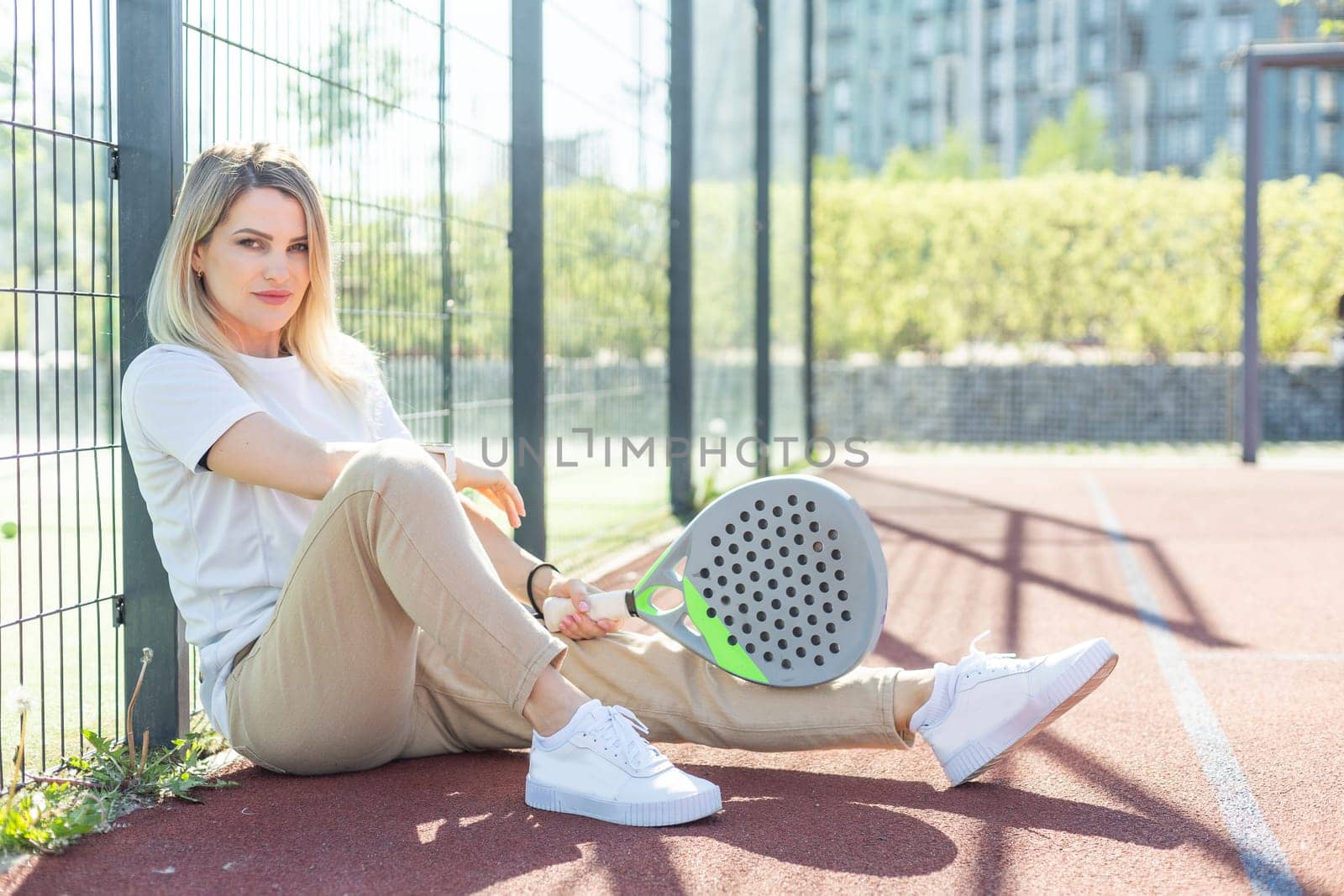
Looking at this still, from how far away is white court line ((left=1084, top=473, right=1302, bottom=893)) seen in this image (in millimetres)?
1958

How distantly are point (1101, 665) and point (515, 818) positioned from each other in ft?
3.22

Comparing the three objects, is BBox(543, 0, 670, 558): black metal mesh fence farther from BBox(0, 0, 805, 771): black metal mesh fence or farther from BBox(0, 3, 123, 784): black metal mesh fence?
BBox(0, 3, 123, 784): black metal mesh fence

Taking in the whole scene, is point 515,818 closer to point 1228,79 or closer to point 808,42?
point 808,42

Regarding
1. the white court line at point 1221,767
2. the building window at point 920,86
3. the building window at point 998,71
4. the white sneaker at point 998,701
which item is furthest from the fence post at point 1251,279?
the building window at point 920,86

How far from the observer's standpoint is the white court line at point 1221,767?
1.96 meters

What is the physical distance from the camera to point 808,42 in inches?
361

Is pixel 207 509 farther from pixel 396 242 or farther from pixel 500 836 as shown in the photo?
pixel 396 242

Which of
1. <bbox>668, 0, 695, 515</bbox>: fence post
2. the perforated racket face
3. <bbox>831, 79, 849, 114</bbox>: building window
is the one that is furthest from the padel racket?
<bbox>831, 79, 849, 114</bbox>: building window

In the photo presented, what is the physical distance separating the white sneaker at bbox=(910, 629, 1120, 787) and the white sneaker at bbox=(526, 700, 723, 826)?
1.34 feet

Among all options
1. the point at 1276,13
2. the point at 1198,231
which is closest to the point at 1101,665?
the point at 1198,231

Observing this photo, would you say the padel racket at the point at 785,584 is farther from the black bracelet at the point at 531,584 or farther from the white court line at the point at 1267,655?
the white court line at the point at 1267,655

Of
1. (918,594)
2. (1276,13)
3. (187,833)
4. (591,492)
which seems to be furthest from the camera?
(1276,13)

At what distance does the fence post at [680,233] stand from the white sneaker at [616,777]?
4.04 meters

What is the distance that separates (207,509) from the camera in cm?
229
